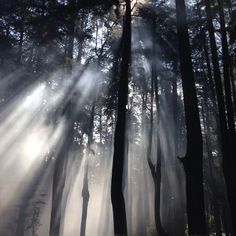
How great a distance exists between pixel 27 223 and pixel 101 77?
524 inches

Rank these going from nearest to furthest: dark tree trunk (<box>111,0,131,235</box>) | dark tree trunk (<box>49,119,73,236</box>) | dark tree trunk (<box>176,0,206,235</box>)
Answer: dark tree trunk (<box>176,0,206,235</box>)
dark tree trunk (<box>111,0,131,235</box>)
dark tree trunk (<box>49,119,73,236</box>)

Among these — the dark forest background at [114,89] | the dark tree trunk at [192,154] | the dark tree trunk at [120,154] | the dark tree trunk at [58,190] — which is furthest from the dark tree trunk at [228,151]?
the dark tree trunk at [58,190]

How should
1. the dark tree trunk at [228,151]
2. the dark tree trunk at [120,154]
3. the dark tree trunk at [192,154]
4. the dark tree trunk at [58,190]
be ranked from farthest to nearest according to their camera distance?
1. the dark tree trunk at [58,190]
2. the dark tree trunk at [228,151]
3. the dark tree trunk at [120,154]
4. the dark tree trunk at [192,154]

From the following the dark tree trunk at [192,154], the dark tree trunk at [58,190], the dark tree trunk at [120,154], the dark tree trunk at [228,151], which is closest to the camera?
the dark tree trunk at [192,154]

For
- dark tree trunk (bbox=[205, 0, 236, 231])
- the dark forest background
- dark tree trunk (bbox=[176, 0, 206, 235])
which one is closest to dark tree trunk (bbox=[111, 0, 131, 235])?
the dark forest background

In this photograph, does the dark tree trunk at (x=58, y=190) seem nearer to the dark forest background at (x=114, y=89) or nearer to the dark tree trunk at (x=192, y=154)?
the dark forest background at (x=114, y=89)

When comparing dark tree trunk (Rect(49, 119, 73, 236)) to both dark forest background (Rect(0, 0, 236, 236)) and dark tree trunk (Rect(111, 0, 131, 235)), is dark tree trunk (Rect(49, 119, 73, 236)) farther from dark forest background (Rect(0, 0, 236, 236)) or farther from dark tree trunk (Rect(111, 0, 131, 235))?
dark tree trunk (Rect(111, 0, 131, 235))

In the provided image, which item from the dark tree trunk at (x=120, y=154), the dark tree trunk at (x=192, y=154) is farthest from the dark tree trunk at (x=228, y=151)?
the dark tree trunk at (x=192, y=154)

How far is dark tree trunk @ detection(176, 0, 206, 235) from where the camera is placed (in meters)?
8.84

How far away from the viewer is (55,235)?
57.2ft

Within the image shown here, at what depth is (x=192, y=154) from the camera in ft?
30.7

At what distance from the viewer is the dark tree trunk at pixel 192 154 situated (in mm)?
8836

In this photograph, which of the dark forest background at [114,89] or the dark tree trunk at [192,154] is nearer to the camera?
the dark tree trunk at [192,154]

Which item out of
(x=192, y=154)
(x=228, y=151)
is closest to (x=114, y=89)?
(x=228, y=151)
